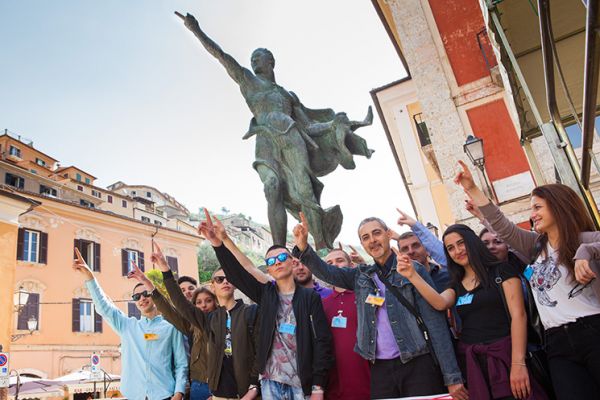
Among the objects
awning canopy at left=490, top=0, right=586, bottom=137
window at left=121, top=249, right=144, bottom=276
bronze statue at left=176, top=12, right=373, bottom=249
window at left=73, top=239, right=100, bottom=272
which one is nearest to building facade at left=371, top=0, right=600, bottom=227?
bronze statue at left=176, top=12, right=373, bottom=249

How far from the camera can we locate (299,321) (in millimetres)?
2883

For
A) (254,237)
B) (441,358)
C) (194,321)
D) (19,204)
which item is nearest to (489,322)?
(441,358)

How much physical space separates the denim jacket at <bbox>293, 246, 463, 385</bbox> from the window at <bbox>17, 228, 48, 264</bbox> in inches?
905

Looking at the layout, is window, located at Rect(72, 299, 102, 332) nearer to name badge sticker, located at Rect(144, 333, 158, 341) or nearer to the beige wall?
the beige wall

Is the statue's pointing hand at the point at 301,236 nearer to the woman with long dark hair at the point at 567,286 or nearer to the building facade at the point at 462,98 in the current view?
the woman with long dark hair at the point at 567,286

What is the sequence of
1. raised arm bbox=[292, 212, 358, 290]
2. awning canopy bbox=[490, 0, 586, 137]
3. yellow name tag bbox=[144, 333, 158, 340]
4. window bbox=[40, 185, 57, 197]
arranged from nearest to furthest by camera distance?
raised arm bbox=[292, 212, 358, 290] → yellow name tag bbox=[144, 333, 158, 340] → awning canopy bbox=[490, 0, 586, 137] → window bbox=[40, 185, 57, 197]

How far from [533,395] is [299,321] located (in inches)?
53.9

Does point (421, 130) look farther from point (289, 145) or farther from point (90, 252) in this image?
point (90, 252)

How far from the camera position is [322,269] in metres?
3.03

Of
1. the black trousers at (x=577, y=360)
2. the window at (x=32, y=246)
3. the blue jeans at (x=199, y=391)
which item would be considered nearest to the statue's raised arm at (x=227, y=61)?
the blue jeans at (x=199, y=391)

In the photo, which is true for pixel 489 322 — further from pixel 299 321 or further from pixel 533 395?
pixel 299 321

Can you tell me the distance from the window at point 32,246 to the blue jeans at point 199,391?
21.7 m

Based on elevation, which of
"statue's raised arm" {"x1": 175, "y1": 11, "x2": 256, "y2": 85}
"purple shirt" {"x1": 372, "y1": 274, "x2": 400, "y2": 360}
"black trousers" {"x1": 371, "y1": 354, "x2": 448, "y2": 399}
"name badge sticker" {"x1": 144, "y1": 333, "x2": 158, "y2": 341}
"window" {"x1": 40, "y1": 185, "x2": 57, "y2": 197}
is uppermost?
"window" {"x1": 40, "y1": 185, "x2": 57, "y2": 197}

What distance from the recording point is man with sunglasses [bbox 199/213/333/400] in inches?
108
